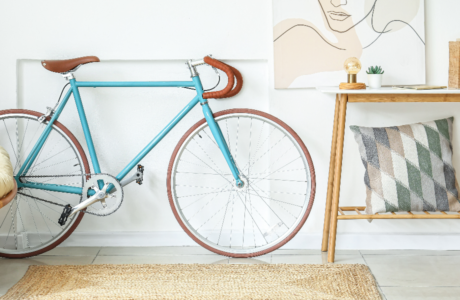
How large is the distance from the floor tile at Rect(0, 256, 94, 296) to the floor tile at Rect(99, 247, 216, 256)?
0.36ft

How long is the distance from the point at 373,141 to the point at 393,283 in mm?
605

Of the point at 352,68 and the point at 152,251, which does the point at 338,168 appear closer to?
the point at 352,68

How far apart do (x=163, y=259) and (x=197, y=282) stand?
0.32 metres

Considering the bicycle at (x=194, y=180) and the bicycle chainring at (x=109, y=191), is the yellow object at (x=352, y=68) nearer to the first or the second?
the bicycle at (x=194, y=180)

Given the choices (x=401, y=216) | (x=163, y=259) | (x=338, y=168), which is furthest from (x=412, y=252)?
(x=163, y=259)

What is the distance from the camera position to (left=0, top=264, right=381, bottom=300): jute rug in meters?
1.90

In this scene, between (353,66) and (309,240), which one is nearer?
(353,66)

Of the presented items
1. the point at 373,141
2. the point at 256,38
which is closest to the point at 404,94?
the point at 373,141

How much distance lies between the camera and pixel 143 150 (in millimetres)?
2242

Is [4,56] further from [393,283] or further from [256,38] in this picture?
[393,283]

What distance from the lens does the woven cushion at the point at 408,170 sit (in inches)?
83.0

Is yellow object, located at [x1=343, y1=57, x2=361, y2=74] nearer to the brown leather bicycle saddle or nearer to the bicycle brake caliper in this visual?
the brown leather bicycle saddle

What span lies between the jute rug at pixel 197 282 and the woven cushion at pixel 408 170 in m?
0.34

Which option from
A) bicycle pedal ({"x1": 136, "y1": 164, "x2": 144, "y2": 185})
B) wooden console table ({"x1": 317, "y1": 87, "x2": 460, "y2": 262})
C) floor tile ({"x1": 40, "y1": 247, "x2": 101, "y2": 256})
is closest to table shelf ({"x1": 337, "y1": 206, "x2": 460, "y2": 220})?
wooden console table ({"x1": 317, "y1": 87, "x2": 460, "y2": 262})
